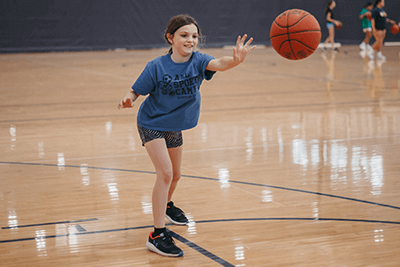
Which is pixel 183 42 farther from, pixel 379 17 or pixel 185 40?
pixel 379 17

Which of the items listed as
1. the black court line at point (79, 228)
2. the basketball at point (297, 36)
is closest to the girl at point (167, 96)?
the black court line at point (79, 228)

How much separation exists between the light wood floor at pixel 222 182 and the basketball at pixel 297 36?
110 centimetres

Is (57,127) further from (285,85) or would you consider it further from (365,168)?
(285,85)

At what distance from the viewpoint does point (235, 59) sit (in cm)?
287

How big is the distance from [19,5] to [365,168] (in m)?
18.9

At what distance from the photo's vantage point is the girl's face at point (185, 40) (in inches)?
120

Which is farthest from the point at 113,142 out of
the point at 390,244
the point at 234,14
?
the point at 234,14

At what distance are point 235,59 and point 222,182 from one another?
182 cm

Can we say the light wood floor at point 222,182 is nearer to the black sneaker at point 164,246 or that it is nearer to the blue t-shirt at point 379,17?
the black sneaker at point 164,246

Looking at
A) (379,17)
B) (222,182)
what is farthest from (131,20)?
(222,182)

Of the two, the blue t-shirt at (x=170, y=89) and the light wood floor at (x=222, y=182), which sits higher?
the blue t-shirt at (x=170, y=89)

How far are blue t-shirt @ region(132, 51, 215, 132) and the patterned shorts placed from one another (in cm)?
3

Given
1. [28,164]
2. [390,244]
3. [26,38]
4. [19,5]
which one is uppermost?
[19,5]

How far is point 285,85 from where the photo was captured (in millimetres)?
11039
